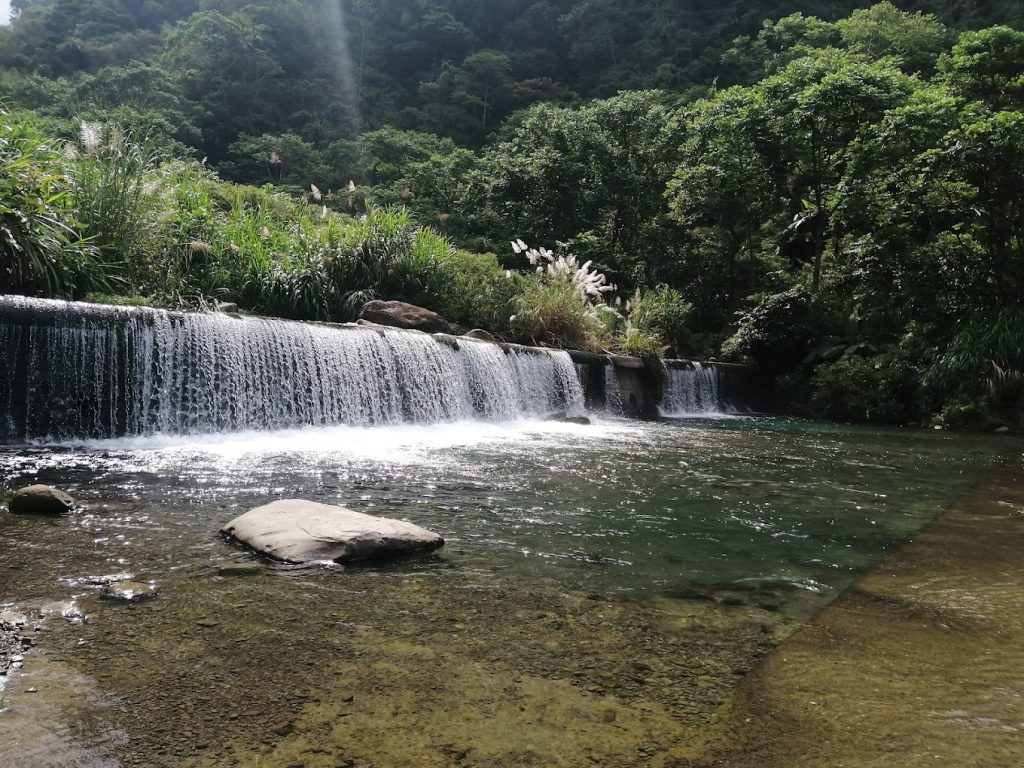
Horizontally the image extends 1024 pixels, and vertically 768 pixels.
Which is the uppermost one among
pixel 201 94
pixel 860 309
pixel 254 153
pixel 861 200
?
pixel 201 94

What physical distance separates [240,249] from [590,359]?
5.83 m

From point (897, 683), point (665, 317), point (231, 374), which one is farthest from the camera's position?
point (665, 317)

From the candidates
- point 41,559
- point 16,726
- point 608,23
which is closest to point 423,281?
point 41,559

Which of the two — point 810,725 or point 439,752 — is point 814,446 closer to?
point 810,725

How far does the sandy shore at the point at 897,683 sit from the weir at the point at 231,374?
610 cm

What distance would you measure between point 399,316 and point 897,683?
921cm

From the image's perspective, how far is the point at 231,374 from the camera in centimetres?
723

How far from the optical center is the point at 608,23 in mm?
41156

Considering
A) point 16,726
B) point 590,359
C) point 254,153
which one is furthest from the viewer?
point 254,153

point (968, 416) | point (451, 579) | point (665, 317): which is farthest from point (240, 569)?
point (665, 317)

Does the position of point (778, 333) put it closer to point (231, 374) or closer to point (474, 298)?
point (474, 298)

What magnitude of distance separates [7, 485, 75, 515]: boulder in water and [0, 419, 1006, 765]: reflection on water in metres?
0.14

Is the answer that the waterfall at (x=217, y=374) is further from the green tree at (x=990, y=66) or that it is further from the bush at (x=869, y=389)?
the green tree at (x=990, y=66)

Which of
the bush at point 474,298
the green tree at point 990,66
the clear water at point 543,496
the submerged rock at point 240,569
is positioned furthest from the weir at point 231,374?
the green tree at point 990,66
